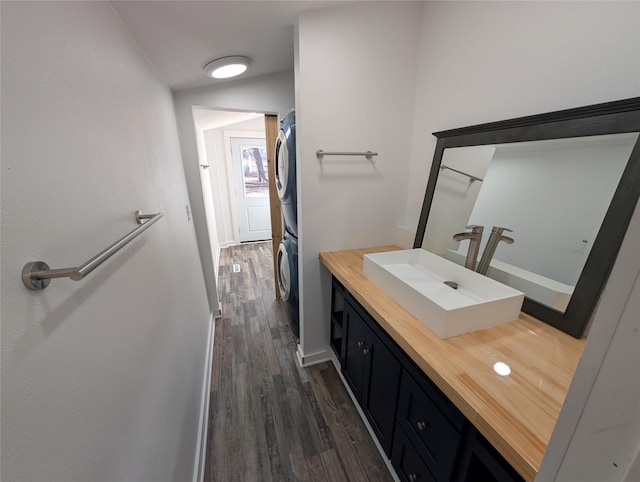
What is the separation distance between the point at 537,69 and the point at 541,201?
52 cm

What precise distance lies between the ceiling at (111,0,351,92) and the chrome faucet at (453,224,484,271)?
1.34 meters

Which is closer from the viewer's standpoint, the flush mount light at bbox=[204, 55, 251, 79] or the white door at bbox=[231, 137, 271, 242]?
the flush mount light at bbox=[204, 55, 251, 79]

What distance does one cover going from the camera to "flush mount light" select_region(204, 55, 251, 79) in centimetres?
149

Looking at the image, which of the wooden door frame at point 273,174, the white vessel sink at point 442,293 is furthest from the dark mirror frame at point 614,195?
the wooden door frame at point 273,174

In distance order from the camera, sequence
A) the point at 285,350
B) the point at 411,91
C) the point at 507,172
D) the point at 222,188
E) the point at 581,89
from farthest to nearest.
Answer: the point at 222,188
the point at 285,350
the point at 411,91
the point at 507,172
the point at 581,89

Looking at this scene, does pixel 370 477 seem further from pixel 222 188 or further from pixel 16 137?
pixel 222 188

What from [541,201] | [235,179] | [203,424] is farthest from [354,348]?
[235,179]

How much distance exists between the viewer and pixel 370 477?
1.30 metres

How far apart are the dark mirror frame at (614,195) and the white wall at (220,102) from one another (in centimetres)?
172

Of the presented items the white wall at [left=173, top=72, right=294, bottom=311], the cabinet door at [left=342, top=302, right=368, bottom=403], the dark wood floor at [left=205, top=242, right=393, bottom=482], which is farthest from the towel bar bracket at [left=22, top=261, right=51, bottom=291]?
→ the white wall at [left=173, top=72, right=294, bottom=311]

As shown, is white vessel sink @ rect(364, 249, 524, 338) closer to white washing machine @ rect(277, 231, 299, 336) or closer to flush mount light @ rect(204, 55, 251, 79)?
white washing machine @ rect(277, 231, 299, 336)

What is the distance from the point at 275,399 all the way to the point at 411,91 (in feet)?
7.42

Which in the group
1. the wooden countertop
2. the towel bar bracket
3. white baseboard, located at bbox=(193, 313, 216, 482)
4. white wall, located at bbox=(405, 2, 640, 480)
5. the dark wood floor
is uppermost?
white wall, located at bbox=(405, 2, 640, 480)

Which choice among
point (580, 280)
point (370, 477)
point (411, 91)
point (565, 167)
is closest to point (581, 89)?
point (565, 167)
